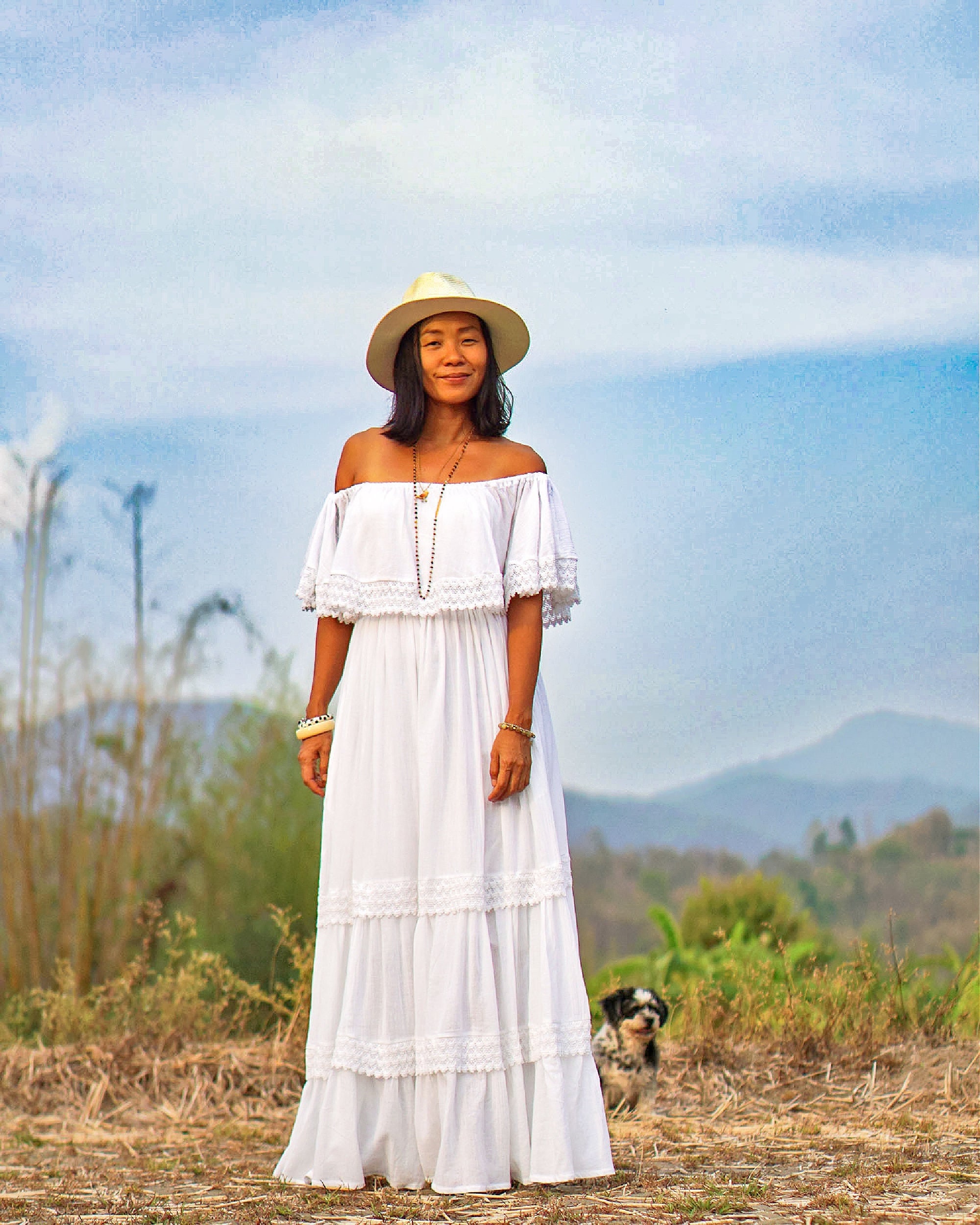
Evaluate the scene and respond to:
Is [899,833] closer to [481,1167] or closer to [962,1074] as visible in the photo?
[962,1074]

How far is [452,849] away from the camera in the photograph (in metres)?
2.87

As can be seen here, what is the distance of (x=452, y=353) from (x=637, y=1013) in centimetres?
198

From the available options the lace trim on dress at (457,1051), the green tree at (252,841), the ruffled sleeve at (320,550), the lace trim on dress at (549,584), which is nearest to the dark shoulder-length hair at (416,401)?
the ruffled sleeve at (320,550)

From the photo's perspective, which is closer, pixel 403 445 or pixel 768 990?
pixel 403 445

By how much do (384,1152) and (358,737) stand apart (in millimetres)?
913

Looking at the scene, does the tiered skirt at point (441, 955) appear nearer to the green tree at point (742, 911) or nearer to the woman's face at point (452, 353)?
the woman's face at point (452, 353)

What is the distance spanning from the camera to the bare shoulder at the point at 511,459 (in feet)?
10.1

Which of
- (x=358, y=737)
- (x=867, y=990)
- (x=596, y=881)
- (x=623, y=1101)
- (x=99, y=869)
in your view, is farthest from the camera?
(x=596, y=881)

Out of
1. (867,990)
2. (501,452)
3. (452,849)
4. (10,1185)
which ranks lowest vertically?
(10,1185)

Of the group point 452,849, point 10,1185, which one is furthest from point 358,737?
point 10,1185

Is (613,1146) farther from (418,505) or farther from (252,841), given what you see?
(252,841)

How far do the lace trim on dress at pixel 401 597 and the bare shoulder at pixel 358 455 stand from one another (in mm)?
263

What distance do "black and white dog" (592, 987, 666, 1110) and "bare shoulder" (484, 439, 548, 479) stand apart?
65.5 inches

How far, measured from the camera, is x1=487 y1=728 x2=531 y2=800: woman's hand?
9.42ft
